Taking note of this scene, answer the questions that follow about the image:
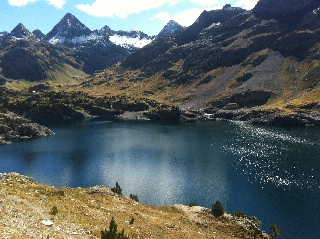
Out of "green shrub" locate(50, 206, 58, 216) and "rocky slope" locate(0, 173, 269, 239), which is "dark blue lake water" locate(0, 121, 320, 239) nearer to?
"rocky slope" locate(0, 173, 269, 239)

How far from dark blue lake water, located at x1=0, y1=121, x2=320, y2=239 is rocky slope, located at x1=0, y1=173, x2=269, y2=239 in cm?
2711

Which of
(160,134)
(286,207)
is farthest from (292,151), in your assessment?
(160,134)

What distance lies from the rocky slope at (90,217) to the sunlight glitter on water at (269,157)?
181ft

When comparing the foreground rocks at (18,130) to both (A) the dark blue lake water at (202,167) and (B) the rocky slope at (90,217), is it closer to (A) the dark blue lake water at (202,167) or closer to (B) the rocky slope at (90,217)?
(A) the dark blue lake water at (202,167)

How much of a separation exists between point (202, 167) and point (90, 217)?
8687cm

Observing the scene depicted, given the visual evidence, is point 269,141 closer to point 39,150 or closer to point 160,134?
point 160,134

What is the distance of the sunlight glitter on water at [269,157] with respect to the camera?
105m

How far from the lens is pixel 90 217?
1588 inches

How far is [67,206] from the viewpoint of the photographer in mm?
42562

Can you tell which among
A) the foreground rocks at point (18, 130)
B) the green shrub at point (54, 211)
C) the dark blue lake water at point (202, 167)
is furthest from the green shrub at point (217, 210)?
the foreground rocks at point (18, 130)

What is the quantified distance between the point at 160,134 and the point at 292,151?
8151cm

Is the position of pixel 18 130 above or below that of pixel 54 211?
below

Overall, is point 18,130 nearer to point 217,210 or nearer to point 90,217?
point 217,210

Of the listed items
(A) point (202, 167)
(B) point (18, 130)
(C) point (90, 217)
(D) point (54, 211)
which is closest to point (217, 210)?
(C) point (90, 217)
